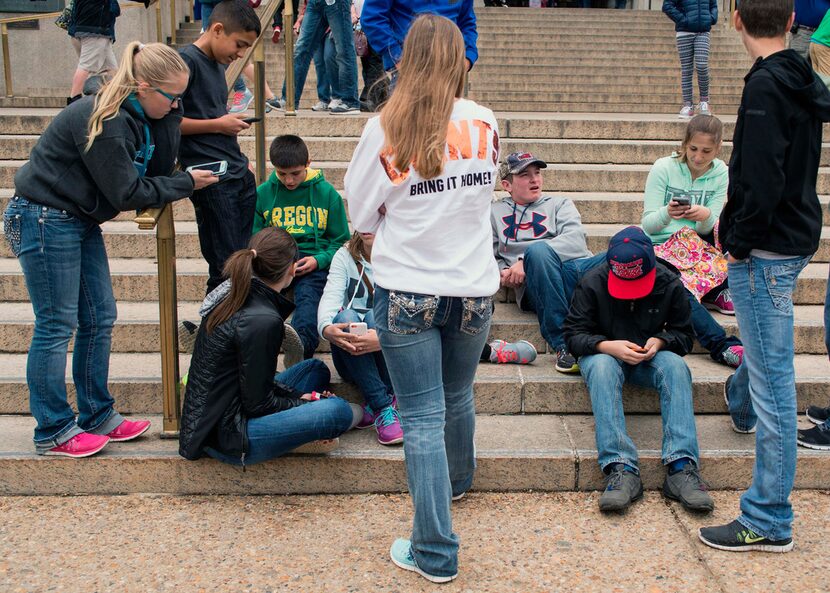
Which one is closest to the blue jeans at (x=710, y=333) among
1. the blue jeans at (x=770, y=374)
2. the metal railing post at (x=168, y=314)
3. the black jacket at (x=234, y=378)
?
the blue jeans at (x=770, y=374)

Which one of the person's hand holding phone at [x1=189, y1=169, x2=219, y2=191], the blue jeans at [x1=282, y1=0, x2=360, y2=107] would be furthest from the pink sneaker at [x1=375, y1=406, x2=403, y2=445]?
the blue jeans at [x1=282, y1=0, x2=360, y2=107]

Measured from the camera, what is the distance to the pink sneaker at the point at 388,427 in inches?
150

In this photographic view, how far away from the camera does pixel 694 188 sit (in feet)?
15.8

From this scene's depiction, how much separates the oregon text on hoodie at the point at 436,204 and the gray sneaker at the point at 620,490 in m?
1.15

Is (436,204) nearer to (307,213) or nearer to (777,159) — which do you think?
(777,159)

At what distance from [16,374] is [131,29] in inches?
310

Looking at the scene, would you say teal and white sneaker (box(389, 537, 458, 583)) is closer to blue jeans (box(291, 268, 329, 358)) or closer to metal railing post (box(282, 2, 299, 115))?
blue jeans (box(291, 268, 329, 358))

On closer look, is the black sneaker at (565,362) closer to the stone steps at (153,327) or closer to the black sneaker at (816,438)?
the stone steps at (153,327)

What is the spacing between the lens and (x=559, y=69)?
1058 cm

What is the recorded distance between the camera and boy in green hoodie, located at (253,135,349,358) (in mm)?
4410

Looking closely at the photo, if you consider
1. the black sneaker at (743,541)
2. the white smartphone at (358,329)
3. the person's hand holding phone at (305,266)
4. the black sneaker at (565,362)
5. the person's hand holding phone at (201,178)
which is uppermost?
the person's hand holding phone at (201,178)

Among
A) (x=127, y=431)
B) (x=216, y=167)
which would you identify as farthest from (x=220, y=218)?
(x=127, y=431)

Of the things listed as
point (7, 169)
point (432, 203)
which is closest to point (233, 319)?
point (432, 203)

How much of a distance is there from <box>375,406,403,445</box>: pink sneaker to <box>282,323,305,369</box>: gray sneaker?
0.46 meters
